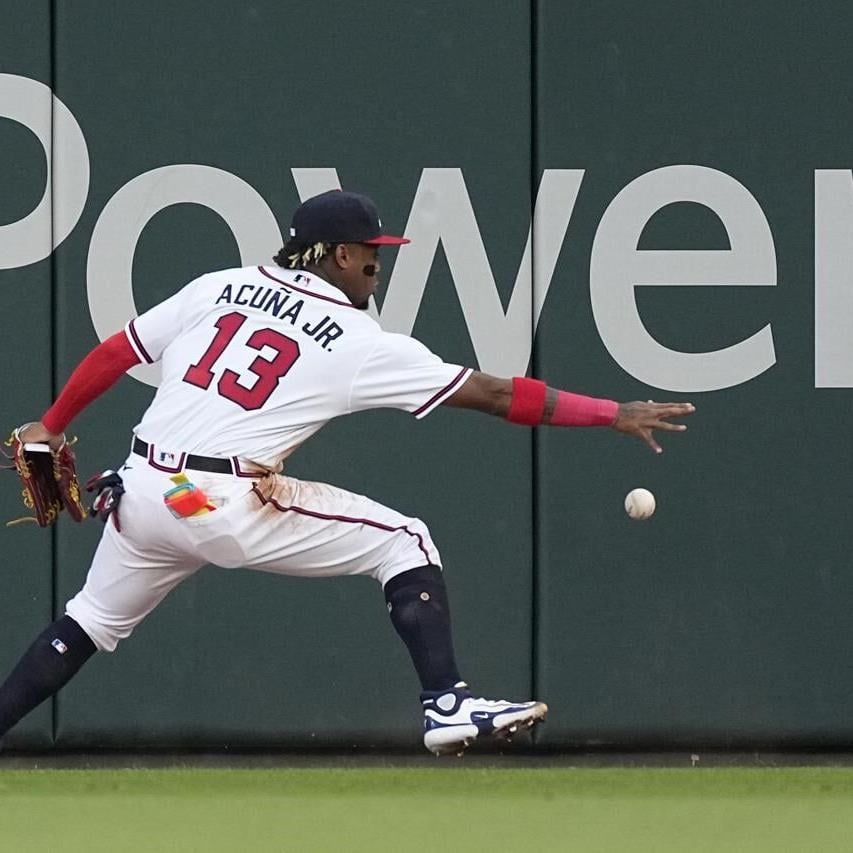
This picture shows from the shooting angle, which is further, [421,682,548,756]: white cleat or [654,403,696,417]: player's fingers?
[421,682,548,756]: white cleat

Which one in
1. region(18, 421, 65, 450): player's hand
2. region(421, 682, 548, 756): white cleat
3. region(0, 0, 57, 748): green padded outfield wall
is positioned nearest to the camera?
region(421, 682, 548, 756): white cleat

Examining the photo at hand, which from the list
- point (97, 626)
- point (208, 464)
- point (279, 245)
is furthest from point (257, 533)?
point (279, 245)

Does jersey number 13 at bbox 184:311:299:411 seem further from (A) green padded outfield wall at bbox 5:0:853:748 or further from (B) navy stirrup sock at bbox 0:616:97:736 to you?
(A) green padded outfield wall at bbox 5:0:853:748

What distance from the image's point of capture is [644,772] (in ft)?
22.1

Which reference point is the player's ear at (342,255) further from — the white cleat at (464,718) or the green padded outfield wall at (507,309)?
the green padded outfield wall at (507,309)

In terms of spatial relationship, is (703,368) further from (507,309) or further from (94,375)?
(94,375)

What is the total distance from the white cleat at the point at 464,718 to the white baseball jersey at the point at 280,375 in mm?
765

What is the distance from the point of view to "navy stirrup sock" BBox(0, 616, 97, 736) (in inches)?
219

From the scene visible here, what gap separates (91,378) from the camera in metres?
5.55

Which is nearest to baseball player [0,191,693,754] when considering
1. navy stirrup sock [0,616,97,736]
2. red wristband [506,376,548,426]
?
red wristband [506,376,548,426]

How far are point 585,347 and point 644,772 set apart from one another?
4.86ft

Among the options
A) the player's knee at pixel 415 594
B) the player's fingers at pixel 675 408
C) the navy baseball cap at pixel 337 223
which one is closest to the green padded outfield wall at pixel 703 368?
the navy baseball cap at pixel 337 223

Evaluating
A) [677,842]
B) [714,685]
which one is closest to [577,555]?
[714,685]

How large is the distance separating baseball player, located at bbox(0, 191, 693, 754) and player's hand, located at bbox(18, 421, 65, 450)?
1.12ft
